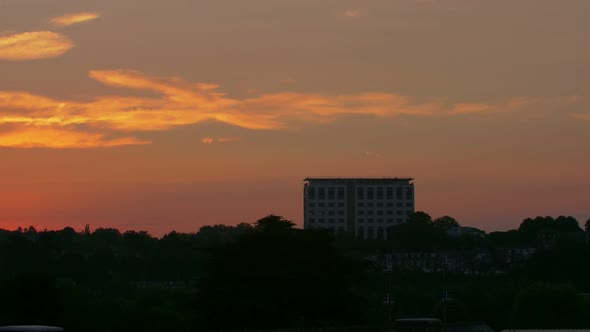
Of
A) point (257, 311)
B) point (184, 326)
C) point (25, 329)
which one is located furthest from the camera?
point (184, 326)

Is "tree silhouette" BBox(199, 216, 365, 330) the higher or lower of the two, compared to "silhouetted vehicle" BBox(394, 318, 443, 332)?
higher

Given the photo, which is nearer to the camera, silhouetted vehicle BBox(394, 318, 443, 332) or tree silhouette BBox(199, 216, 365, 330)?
silhouetted vehicle BBox(394, 318, 443, 332)

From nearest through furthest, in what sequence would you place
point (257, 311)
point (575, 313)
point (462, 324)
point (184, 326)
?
point (462, 324) → point (257, 311) → point (184, 326) → point (575, 313)

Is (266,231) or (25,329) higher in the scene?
(266,231)

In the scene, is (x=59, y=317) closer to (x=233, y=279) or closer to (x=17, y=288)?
(x=17, y=288)

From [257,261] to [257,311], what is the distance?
811 cm

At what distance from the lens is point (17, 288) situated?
4309 inches

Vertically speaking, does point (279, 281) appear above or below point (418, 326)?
above

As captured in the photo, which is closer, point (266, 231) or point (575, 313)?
point (266, 231)

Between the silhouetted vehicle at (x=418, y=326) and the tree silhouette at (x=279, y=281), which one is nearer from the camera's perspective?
the silhouetted vehicle at (x=418, y=326)

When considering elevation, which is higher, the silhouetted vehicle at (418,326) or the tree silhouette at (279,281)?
the tree silhouette at (279,281)

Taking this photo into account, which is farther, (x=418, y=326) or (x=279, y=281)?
(x=279, y=281)

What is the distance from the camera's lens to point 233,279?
357ft

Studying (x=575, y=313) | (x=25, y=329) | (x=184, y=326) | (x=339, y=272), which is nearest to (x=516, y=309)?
(x=575, y=313)
